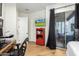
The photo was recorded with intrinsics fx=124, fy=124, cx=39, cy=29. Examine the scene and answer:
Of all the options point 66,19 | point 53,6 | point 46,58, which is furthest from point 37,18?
point 46,58

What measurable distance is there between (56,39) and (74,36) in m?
0.97

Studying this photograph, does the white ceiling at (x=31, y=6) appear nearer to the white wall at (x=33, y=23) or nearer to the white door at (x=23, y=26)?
the white wall at (x=33, y=23)

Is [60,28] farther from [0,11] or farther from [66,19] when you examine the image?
[0,11]

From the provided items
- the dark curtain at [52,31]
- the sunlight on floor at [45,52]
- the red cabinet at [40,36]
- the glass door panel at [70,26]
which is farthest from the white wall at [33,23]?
the sunlight on floor at [45,52]

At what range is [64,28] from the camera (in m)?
5.68

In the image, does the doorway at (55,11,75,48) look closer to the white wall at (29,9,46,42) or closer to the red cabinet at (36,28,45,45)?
the red cabinet at (36,28,45,45)

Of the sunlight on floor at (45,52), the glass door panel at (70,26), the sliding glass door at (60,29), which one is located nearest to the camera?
the sunlight on floor at (45,52)

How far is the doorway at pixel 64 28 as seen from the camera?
546cm

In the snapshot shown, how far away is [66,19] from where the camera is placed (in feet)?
18.4

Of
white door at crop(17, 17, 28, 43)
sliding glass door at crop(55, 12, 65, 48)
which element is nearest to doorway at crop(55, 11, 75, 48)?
sliding glass door at crop(55, 12, 65, 48)

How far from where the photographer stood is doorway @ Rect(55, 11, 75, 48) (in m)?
5.46

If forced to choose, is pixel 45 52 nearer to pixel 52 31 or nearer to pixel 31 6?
pixel 52 31

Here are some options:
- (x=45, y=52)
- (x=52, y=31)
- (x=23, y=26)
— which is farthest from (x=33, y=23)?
(x=45, y=52)

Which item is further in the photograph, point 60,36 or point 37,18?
point 37,18
